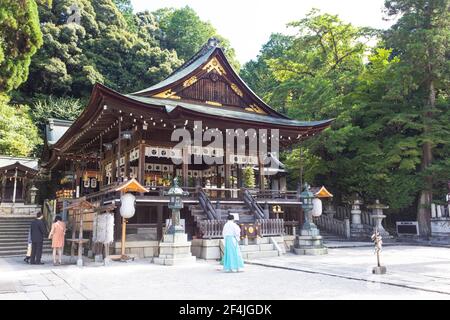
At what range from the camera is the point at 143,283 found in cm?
805

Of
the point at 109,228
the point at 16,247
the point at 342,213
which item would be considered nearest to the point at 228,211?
the point at 109,228

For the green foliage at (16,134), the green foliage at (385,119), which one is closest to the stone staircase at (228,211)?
the green foliage at (385,119)

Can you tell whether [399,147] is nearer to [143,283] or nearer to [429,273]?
[429,273]

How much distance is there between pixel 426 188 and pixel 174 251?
655 inches

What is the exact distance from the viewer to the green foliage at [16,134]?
99.5ft

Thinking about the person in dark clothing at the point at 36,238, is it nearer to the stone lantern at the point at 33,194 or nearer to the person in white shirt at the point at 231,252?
the person in white shirt at the point at 231,252

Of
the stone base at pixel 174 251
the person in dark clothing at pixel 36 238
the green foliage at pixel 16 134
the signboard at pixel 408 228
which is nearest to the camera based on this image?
the stone base at pixel 174 251

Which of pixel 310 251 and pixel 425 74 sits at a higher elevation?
pixel 425 74

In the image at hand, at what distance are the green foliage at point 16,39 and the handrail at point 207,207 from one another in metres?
9.74

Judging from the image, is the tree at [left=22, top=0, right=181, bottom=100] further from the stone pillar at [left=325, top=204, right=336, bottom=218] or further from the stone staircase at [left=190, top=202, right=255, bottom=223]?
the stone staircase at [left=190, top=202, right=255, bottom=223]

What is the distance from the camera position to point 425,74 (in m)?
22.2

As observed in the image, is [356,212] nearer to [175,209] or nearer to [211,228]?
[211,228]

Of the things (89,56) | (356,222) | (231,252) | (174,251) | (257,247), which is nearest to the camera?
(231,252)

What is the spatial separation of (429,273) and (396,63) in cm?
1706
